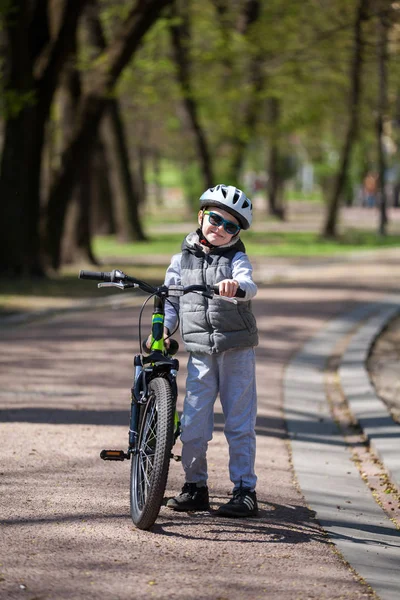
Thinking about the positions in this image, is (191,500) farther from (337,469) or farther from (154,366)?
(337,469)

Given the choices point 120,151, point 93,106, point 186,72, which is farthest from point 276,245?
point 93,106

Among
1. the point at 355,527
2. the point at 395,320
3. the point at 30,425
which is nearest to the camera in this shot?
the point at 355,527

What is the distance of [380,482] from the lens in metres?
6.95

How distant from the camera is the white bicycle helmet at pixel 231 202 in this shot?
554 cm

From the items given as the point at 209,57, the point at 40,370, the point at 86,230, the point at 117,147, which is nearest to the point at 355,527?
the point at 40,370

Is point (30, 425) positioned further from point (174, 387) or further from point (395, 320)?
point (395, 320)

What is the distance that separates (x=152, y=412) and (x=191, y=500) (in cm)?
58

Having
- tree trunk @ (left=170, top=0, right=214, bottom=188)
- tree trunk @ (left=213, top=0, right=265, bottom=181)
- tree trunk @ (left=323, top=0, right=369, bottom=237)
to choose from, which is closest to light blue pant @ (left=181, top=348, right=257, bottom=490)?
tree trunk @ (left=170, top=0, right=214, bottom=188)

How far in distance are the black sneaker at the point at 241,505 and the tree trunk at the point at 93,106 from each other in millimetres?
14940

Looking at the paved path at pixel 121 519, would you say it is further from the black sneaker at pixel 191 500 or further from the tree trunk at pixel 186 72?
the tree trunk at pixel 186 72

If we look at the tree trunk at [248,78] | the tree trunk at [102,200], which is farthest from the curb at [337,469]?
the tree trunk at [102,200]

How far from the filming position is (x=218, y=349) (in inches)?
219

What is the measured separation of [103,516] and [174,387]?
0.73m

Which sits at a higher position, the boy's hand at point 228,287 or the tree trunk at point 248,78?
the tree trunk at point 248,78
